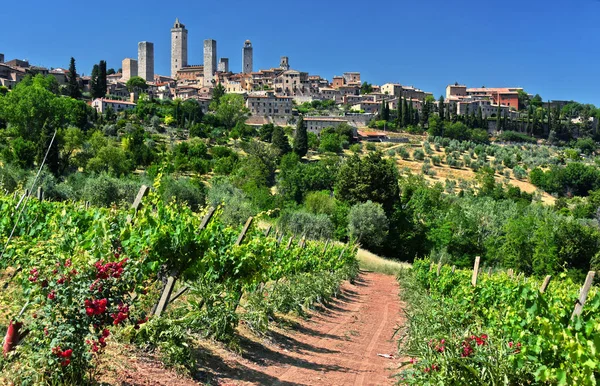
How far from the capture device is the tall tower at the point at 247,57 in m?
158

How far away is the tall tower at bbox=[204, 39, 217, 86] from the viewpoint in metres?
141

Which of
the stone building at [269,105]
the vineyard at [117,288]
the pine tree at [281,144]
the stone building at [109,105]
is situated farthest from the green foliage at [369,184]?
the stone building at [269,105]

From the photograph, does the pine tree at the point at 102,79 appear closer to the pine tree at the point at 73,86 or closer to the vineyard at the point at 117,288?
the pine tree at the point at 73,86

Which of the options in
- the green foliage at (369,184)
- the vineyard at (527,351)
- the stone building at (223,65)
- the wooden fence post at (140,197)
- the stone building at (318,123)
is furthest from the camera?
the stone building at (223,65)

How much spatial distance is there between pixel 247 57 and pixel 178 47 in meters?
18.6

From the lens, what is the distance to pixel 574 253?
3066 centimetres

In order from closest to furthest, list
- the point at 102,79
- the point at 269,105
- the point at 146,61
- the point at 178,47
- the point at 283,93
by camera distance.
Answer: the point at 102,79, the point at 269,105, the point at 283,93, the point at 146,61, the point at 178,47

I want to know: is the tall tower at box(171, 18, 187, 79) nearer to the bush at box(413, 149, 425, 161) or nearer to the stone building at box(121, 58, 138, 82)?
the stone building at box(121, 58, 138, 82)

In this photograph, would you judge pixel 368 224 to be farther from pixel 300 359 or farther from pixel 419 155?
pixel 419 155

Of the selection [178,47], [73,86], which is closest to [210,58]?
[178,47]

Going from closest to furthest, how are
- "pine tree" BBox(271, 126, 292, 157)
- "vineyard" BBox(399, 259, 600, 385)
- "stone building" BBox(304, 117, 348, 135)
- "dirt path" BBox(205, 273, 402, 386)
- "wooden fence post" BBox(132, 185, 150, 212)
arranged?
"vineyard" BBox(399, 259, 600, 385)
"wooden fence post" BBox(132, 185, 150, 212)
"dirt path" BBox(205, 273, 402, 386)
"pine tree" BBox(271, 126, 292, 157)
"stone building" BBox(304, 117, 348, 135)

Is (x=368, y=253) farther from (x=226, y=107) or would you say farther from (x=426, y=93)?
(x=426, y=93)

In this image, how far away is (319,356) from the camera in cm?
848

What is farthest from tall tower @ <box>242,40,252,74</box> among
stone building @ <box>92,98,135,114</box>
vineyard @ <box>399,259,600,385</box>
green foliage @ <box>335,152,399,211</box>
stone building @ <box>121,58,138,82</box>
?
vineyard @ <box>399,259,600,385</box>
